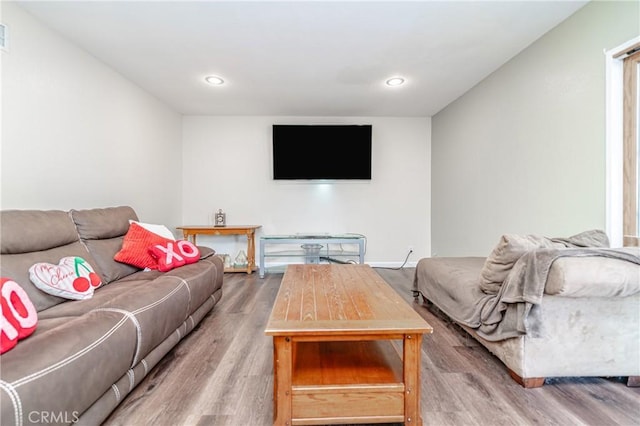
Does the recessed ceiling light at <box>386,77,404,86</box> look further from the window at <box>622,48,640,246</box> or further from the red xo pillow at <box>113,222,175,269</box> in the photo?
the red xo pillow at <box>113,222,175,269</box>

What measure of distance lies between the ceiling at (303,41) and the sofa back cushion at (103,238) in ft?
4.72

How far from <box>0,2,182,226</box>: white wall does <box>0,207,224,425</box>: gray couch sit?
0.38 meters

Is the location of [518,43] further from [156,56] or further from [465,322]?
[156,56]

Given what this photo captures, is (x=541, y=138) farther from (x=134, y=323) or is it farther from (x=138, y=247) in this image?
(x=138, y=247)

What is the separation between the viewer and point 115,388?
133cm

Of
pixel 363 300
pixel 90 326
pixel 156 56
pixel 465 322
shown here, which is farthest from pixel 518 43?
pixel 90 326

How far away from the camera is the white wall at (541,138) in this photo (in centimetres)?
197

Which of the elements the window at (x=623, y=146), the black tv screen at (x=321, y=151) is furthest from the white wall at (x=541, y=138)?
the black tv screen at (x=321, y=151)

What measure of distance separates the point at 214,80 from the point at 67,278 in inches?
94.0

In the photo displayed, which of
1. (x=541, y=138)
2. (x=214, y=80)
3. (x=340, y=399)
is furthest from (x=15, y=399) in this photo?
(x=541, y=138)

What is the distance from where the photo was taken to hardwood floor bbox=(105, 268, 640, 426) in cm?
133

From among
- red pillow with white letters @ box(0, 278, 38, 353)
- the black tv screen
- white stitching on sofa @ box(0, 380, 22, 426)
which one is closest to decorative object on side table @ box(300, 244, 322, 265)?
the black tv screen

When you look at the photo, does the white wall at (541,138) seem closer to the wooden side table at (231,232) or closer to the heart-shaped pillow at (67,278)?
the wooden side table at (231,232)

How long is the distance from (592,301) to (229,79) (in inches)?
136
